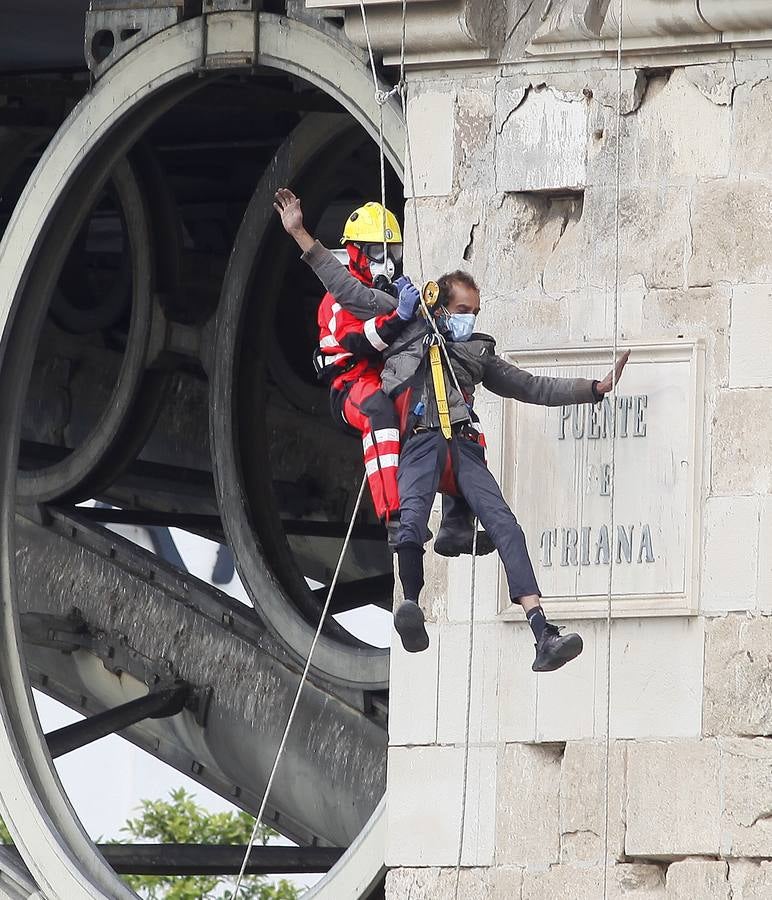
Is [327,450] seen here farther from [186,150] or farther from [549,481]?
[549,481]

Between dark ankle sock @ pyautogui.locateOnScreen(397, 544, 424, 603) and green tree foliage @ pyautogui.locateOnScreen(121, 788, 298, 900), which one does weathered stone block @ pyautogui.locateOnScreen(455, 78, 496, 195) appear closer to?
dark ankle sock @ pyautogui.locateOnScreen(397, 544, 424, 603)

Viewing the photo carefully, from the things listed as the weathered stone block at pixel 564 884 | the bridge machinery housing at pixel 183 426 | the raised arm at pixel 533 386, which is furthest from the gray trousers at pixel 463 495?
the bridge machinery housing at pixel 183 426

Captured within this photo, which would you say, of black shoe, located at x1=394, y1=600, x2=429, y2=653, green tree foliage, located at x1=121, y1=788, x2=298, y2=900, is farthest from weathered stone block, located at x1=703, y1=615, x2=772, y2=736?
green tree foliage, located at x1=121, y1=788, x2=298, y2=900

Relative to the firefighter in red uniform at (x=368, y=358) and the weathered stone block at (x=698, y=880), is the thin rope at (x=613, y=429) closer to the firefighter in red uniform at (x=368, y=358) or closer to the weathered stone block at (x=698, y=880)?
the weathered stone block at (x=698, y=880)

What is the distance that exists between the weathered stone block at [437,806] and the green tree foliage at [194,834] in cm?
1738

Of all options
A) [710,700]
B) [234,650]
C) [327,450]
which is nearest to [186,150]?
[327,450]

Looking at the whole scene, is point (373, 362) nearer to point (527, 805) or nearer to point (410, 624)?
point (410, 624)

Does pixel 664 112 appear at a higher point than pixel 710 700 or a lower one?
higher

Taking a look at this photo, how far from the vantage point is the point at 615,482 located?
1166cm

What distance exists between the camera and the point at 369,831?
1299 cm

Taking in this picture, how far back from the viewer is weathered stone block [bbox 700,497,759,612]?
11.4 metres

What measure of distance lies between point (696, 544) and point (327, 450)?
34.7 ft

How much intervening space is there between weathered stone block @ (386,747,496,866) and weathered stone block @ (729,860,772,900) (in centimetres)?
115

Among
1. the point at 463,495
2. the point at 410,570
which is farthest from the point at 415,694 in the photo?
the point at 463,495
